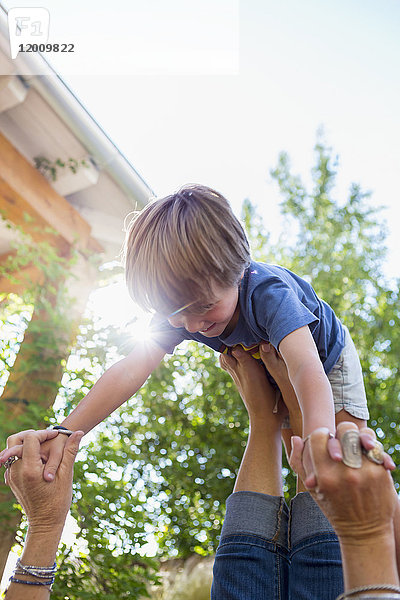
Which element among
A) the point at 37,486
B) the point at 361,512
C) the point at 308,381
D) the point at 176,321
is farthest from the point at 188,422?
the point at 361,512

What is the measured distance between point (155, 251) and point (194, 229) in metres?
0.13

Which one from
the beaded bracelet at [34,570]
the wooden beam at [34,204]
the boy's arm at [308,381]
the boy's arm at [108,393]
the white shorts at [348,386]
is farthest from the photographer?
the wooden beam at [34,204]

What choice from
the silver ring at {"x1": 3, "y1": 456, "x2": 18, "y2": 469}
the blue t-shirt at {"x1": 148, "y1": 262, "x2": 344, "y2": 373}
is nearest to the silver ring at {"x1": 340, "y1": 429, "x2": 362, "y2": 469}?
the blue t-shirt at {"x1": 148, "y1": 262, "x2": 344, "y2": 373}

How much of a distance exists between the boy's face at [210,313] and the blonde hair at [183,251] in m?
0.02

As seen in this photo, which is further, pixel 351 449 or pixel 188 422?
pixel 188 422

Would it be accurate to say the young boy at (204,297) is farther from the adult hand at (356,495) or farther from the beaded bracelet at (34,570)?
the adult hand at (356,495)

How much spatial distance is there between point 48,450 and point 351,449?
0.79 meters

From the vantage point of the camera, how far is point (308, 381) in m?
1.17

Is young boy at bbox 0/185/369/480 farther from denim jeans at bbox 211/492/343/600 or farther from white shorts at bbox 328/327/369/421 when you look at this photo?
denim jeans at bbox 211/492/343/600

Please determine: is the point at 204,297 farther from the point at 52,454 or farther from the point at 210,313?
the point at 52,454

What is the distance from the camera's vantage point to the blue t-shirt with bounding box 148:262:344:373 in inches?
54.3

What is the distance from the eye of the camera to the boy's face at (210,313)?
1.52 m

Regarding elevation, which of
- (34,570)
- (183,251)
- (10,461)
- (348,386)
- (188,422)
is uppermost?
(188,422)

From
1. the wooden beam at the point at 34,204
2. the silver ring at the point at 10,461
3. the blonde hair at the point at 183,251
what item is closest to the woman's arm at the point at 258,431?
the blonde hair at the point at 183,251
